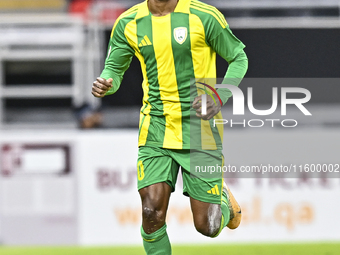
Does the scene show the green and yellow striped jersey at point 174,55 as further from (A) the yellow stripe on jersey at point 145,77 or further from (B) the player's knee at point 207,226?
(B) the player's knee at point 207,226

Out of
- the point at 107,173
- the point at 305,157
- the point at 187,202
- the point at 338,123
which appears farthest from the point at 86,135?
the point at 338,123

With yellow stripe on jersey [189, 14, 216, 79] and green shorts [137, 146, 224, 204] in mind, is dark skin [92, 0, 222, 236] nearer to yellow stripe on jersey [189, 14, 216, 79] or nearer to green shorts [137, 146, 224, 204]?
green shorts [137, 146, 224, 204]

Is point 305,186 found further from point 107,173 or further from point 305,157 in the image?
point 107,173

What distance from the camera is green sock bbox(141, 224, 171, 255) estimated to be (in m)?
4.06

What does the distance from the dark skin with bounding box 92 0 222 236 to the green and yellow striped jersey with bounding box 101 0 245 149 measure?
7 centimetres

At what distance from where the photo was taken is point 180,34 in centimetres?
404

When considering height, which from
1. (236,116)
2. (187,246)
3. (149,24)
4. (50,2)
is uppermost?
(50,2)

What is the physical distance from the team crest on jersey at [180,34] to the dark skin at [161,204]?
0.51ft

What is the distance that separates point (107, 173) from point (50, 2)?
349 cm

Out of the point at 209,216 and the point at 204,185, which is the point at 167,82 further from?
the point at 209,216

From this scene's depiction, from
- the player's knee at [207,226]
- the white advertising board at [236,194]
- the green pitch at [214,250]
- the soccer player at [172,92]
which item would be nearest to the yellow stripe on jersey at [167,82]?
the soccer player at [172,92]

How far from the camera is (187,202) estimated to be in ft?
22.3

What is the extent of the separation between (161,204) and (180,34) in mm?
1113

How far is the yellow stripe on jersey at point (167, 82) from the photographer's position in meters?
4.06
